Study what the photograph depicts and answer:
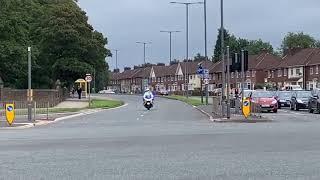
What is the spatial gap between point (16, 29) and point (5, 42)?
2.95m

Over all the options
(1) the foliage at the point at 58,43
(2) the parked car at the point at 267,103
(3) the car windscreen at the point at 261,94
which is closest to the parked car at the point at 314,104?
(2) the parked car at the point at 267,103

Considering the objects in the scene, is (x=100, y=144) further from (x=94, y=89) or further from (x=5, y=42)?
(x=94, y=89)

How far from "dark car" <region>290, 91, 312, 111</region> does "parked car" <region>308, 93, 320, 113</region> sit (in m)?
3.42

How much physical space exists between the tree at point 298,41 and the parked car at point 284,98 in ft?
361

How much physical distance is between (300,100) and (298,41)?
4722 inches

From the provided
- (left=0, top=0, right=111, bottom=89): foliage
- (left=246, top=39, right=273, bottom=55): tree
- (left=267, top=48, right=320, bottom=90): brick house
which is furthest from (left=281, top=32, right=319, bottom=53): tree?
(left=0, top=0, right=111, bottom=89): foliage

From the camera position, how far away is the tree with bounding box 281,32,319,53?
165 m

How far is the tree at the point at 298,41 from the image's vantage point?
16456 cm

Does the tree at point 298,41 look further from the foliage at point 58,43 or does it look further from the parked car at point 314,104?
the parked car at point 314,104

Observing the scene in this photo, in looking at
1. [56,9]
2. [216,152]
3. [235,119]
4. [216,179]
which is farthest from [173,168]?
[56,9]

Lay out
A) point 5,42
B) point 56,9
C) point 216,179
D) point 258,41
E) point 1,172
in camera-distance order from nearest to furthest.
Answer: point 216,179
point 1,172
point 5,42
point 56,9
point 258,41

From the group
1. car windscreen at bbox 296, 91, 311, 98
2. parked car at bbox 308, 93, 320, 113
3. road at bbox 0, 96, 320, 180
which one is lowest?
road at bbox 0, 96, 320, 180

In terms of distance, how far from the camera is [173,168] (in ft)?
41.7

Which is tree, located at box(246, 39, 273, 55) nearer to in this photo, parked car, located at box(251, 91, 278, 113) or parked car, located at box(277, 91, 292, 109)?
parked car, located at box(277, 91, 292, 109)
